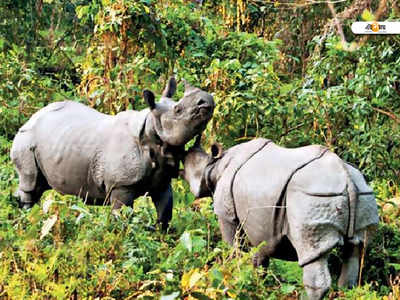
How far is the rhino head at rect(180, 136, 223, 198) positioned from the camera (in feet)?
19.9

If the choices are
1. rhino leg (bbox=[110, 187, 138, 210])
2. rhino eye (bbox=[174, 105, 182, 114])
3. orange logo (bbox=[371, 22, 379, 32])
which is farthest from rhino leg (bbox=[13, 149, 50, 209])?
orange logo (bbox=[371, 22, 379, 32])

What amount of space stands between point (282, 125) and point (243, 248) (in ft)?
11.8

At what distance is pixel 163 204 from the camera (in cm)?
679

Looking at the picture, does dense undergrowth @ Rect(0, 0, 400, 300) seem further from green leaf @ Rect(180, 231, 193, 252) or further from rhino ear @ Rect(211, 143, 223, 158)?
rhino ear @ Rect(211, 143, 223, 158)

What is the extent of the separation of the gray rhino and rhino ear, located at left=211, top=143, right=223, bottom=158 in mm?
107

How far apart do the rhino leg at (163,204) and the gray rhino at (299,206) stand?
90 cm

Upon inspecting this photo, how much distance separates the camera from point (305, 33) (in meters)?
12.4

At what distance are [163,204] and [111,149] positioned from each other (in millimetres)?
686

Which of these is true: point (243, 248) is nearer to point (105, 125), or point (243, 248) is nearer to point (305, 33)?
point (105, 125)

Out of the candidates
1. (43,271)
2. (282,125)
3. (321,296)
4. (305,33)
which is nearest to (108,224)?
(43,271)

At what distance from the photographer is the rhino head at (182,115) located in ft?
19.4

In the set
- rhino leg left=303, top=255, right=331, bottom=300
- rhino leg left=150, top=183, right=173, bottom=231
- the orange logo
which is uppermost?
the orange logo

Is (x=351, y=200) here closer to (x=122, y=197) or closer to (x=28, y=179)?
(x=122, y=197)
